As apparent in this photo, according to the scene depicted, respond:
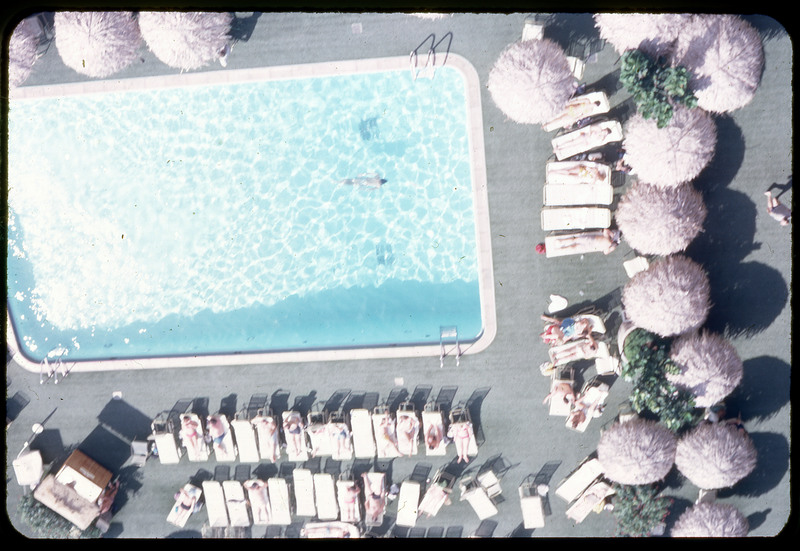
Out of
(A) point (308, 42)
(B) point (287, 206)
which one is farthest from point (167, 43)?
(B) point (287, 206)

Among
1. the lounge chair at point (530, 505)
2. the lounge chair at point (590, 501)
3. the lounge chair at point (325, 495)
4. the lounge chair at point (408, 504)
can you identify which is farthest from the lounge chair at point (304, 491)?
the lounge chair at point (590, 501)

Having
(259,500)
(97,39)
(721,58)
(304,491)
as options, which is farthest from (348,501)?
(721,58)

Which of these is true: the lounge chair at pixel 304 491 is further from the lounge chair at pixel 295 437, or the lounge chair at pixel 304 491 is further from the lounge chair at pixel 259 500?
the lounge chair at pixel 259 500

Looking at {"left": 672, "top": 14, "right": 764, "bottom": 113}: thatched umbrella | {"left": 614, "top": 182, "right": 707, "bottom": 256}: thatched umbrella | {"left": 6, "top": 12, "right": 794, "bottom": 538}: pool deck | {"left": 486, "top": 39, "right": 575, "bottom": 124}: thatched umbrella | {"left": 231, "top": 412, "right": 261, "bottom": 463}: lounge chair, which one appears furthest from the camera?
{"left": 231, "top": 412, "right": 261, "bottom": 463}: lounge chair

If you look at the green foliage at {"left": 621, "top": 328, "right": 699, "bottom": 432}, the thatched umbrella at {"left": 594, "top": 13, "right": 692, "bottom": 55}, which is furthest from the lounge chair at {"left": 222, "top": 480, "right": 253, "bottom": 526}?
the thatched umbrella at {"left": 594, "top": 13, "right": 692, "bottom": 55}

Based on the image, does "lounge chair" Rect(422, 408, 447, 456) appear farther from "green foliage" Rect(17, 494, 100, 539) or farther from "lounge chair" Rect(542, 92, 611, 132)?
"green foliage" Rect(17, 494, 100, 539)

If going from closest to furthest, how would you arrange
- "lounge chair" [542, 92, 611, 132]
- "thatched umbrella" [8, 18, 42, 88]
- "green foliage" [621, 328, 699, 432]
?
1. "green foliage" [621, 328, 699, 432]
2. "lounge chair" [542, 92, 611, 132]
3. "thatched umbrella" [8, 18, 42, 88]
